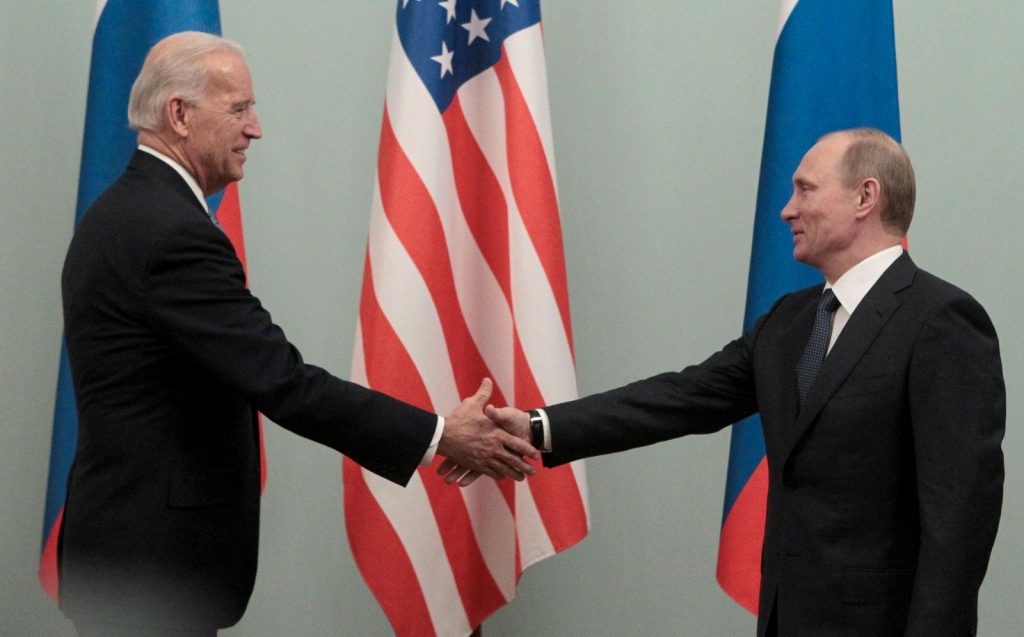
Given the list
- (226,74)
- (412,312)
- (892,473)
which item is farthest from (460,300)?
(892,473)

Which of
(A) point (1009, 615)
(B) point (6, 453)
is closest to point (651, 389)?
(A) point (1009, 615)

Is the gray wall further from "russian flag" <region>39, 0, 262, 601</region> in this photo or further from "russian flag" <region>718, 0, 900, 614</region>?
"russian flag" <region>718, 0, 900, 614</region>

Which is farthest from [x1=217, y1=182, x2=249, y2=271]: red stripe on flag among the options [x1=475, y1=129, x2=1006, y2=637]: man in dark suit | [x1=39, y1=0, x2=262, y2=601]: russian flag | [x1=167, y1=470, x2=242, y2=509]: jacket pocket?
[x1=475, y1=129, x2=1006, y2=637]: man in dark suit

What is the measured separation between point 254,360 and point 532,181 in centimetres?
109

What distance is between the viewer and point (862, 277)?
2.08 m

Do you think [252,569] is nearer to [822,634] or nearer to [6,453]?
[822,634]

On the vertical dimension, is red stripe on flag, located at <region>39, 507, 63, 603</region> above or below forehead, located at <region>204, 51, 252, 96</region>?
below

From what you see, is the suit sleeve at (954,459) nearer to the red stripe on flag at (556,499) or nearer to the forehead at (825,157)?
the forehead at (825,157)

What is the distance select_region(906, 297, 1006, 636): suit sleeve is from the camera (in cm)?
184

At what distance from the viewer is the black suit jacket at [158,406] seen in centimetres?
198

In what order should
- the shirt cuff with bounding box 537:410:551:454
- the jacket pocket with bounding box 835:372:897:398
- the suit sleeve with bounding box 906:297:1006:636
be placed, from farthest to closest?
the shirt cuff with bounding box 537:410:551:454 → the jacket pocket with bounding box 835:372:897:398 → the suit sleeve with bounding box 906:297:1006:636

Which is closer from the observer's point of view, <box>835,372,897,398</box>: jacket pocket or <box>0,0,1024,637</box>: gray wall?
<box>835,372,897,398</box>: jacket pocket

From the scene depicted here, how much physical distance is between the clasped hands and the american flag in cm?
33

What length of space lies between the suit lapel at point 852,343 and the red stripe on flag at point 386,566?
1.22 meters
